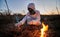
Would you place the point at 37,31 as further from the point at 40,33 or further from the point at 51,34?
the point at 51,34

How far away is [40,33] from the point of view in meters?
8.18

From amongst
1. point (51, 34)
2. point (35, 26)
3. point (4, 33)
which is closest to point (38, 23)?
point (35, 26)

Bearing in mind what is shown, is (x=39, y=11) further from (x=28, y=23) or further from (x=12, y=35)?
(x=12, y=35)

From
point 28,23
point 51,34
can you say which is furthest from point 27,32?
point 51,34

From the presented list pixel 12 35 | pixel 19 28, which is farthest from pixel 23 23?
pixel 12 35

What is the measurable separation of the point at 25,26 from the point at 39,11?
0.66m

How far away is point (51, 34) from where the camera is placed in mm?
8938

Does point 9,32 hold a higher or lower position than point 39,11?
lower

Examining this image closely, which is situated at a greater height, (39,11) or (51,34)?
(39,11)

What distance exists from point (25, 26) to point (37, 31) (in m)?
0.59

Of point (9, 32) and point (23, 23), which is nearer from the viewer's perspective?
point (23, 23)

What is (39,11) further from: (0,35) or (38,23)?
(0,35)

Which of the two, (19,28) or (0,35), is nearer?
(19,28)

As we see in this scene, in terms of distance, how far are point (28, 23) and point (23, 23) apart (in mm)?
218
